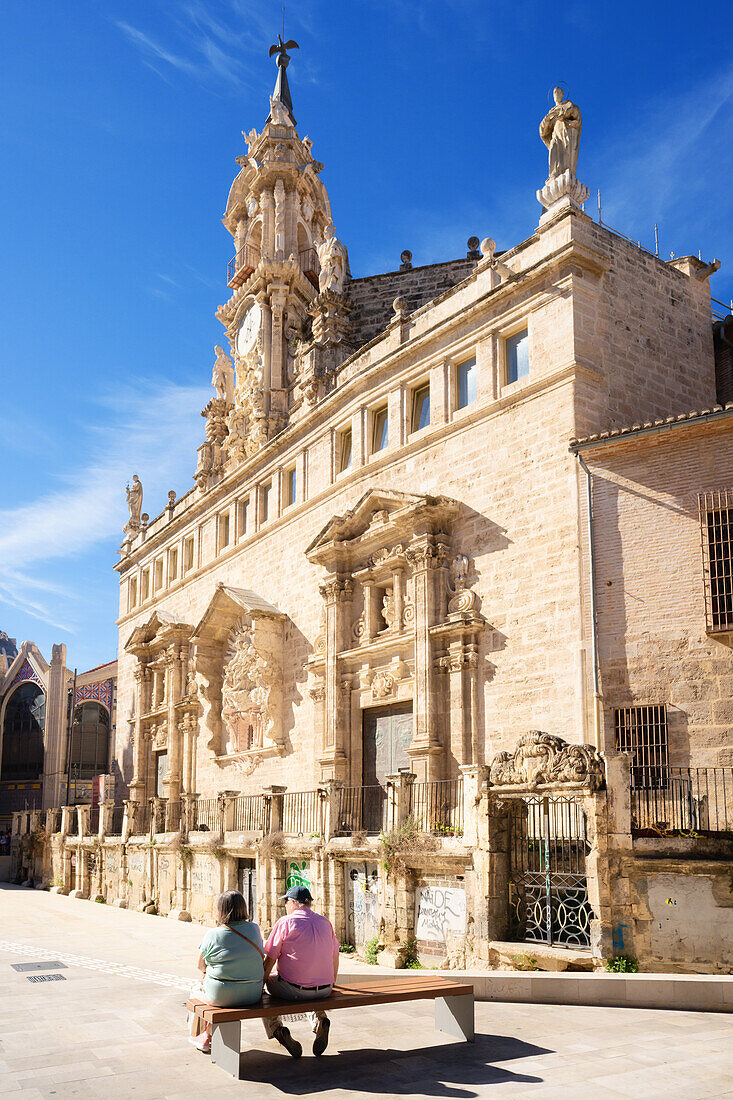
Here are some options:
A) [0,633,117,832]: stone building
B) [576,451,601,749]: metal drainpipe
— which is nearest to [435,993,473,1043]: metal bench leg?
[576,451,601,749]: metal drainpipe

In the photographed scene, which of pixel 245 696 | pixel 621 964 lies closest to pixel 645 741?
pixel 621 964

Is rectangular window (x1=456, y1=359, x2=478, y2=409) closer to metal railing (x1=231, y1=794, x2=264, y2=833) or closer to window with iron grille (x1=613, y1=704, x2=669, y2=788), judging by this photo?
window with iron grille (x1=613, y1=704, x2=669, y2=788)

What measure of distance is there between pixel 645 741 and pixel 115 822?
18.6 meters

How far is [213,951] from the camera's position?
6.32 metres

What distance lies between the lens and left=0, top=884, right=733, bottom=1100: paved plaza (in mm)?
5691

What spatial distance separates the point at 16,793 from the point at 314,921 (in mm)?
47865

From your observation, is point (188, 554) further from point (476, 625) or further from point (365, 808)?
point (476, 625)

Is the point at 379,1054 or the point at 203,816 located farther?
the point at 203,816

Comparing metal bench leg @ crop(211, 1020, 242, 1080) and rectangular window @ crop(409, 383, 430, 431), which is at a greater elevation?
rectangular window @ crop(409, 383, 430, 431)

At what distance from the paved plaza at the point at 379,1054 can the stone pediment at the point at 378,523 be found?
9.89 metres

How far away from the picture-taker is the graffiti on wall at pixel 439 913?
40.0ft

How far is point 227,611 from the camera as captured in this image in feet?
85.1

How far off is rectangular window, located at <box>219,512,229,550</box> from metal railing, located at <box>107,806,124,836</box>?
26.3ft

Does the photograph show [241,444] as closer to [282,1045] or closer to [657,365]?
[657,365]
